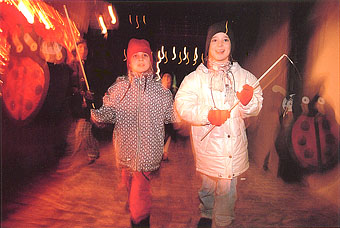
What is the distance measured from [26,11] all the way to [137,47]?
1410 mm

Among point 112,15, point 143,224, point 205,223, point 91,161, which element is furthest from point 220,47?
point 91,161

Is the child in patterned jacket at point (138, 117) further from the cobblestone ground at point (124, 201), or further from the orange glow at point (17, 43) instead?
the orange glow at point (17, 43)

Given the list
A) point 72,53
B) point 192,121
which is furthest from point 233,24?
point 72,53

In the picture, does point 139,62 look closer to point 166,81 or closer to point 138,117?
point 166,81

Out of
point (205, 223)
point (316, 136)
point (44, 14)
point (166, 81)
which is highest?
point (44, 14)

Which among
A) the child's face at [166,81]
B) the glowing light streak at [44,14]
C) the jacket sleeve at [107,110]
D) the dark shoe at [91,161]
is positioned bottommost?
the dark shoe at [91,161]

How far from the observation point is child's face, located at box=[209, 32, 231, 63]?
2.77m

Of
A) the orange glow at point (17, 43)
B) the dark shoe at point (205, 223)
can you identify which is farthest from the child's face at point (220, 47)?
the orange glow at point (17, 43)

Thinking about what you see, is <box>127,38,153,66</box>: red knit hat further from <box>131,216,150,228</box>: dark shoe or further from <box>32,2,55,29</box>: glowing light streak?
<box>131,216,150,228</box>: dark shoe

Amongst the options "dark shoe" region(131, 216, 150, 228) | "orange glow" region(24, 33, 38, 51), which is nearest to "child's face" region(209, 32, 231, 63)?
"dark shoe" region(131, 216, 150, 228)

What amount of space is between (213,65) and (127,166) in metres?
1.41

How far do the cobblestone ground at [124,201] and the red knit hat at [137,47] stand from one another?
125 cm

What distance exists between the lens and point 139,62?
2.81 meters

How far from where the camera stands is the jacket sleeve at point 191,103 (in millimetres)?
2678
